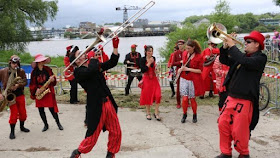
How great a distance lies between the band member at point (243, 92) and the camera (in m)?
4.18

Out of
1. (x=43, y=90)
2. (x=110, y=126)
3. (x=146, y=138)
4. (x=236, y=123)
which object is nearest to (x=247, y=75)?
(x=236, y=123)

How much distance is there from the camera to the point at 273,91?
8609 millimetres

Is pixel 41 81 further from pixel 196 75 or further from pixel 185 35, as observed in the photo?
pixel 185 35

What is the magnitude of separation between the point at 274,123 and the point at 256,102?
2.90 m

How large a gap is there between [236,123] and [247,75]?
0.70 meters

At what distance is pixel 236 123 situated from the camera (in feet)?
14.0

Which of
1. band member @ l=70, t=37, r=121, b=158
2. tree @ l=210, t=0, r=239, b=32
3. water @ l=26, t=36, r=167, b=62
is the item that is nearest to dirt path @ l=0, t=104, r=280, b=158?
band member @ l=70, t=37, r=121, b=158

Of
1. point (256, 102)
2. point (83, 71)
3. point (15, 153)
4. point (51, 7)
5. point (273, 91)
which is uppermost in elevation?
point (51, 7)

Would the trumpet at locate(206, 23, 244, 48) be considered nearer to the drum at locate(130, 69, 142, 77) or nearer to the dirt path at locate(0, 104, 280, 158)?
the dirt path at locate(0, 104, 280, 158)

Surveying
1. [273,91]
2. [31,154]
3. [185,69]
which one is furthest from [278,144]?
[31,154]

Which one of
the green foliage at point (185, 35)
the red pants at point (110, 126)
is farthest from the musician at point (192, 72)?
the green foliage at point (185, 35)

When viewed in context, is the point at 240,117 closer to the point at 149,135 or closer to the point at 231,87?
the point at 231,87

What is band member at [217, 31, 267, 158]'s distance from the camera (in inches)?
165

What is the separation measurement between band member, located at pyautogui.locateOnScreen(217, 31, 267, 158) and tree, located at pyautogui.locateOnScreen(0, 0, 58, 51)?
13.9 m
